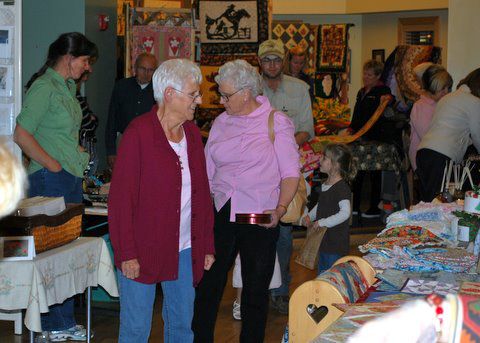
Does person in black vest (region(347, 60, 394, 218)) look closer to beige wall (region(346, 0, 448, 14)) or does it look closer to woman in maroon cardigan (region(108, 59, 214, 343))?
beige wall (region(346, 0, 448, 14))

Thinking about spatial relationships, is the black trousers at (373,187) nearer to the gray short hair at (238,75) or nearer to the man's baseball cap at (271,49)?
the man's baseball cap at (271,49)

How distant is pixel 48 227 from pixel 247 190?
960 mm

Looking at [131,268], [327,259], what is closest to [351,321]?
[131,268]

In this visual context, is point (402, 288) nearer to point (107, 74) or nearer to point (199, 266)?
point (199, 266)

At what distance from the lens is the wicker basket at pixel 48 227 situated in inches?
163

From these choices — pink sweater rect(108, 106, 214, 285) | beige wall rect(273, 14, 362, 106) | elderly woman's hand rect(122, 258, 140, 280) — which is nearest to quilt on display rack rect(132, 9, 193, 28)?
pink sweater rect(108, 106, 214, 285)

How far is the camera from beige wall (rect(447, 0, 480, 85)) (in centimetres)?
842

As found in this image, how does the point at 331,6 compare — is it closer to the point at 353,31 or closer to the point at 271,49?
the point at 353,31

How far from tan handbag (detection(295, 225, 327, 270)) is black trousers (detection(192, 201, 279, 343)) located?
1.18m

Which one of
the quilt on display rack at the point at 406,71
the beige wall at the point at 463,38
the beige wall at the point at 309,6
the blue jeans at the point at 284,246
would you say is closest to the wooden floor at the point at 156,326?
the blue jeans at the point at 284,246

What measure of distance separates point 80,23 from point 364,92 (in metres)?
3.79

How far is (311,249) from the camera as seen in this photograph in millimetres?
5684

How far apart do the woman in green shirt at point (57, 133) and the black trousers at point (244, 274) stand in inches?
40.5

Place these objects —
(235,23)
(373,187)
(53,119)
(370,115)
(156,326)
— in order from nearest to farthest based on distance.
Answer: (53,119) → (156,326) → (235,23) → (370,115) → (373,187)
